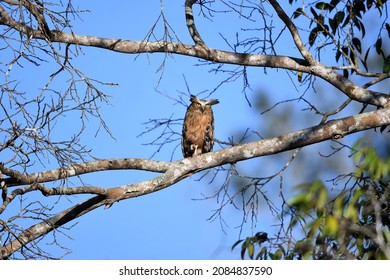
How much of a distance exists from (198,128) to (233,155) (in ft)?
5.19

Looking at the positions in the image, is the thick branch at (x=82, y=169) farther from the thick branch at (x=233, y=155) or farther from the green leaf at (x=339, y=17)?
the green leaf at (x=339, y=17)

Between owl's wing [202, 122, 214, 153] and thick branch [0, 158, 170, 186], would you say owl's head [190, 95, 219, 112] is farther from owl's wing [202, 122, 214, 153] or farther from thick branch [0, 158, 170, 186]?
thick branch [0, 158, 170, 186]

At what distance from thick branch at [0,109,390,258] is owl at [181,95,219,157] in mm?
1493

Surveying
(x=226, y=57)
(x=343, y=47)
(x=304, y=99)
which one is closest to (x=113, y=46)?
(x=226, y=57)

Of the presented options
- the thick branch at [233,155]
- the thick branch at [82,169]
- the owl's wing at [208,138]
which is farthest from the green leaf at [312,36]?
the thick branch at [82,169]

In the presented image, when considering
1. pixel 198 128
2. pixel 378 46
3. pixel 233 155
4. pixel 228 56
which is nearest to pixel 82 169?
pixel 233 155

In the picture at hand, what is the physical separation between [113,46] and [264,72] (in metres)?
1.24

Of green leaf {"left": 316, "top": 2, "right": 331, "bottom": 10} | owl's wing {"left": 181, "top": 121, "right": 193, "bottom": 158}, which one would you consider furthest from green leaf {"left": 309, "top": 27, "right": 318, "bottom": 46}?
owl's wing {"left": 181, "top": 121, "right": 193, "bottom": 158}

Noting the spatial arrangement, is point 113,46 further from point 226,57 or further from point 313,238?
point 313,238

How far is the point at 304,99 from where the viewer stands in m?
5.66

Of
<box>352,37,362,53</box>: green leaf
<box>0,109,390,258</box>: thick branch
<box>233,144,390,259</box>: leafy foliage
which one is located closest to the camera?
<box>233,144,390,259</box>: leafy foliage

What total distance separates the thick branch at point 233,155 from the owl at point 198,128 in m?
1.49

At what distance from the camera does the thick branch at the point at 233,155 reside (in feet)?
→ 16.8

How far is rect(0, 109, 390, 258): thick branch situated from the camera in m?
5.11
